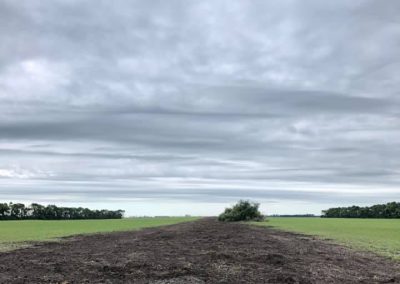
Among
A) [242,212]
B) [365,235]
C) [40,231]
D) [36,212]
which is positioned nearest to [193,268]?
[365,235]

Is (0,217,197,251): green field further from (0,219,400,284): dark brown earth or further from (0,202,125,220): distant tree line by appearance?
(0,202,125,220): distant tree line

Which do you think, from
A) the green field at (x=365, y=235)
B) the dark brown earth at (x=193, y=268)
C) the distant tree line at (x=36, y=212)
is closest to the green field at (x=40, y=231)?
the dark brown earth at (x=193, y=268)

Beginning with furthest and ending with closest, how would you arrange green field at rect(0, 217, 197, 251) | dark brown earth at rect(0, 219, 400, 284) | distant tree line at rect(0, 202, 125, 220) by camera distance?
distant tree line at rect(0, 202, 125, 220)
green field at rect(0, 217, 197, 251)
dark brown earth at rect(0, 219, 400, 284)

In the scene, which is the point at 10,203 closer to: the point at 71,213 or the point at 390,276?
the point at 71,213

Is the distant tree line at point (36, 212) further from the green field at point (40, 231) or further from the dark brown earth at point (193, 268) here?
the dark brown earth at point (193, 268)

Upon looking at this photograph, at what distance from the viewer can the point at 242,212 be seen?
377 ft

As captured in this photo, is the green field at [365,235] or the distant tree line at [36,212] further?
the distant tree line at [36,212]

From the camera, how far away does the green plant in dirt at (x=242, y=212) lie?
377 ft

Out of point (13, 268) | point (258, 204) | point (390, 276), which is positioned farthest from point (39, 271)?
point (258, 204)

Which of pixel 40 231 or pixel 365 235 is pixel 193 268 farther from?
pixel 40 231

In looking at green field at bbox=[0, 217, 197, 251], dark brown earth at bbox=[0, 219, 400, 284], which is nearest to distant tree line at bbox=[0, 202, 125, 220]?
green field at bbox=[0, 217, 197, 251]

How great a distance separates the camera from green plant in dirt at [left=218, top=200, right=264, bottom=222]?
115 metres

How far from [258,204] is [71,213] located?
100824mm

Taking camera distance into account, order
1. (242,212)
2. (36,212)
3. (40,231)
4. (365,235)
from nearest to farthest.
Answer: (365,235) → (40,231) → (242,212) → (36,212)
